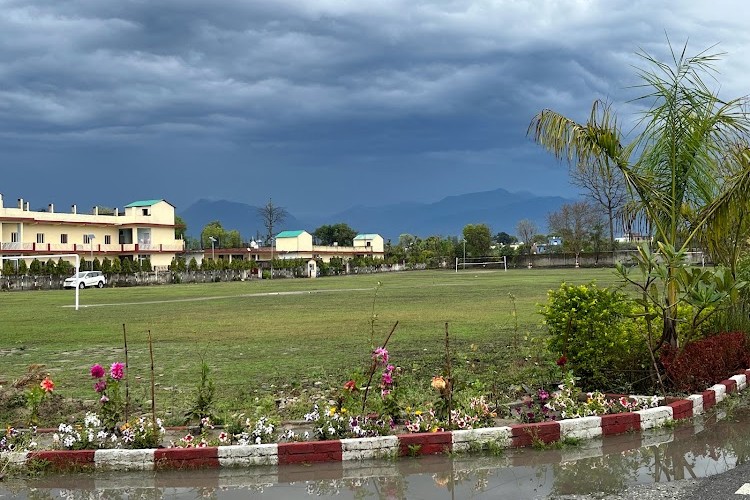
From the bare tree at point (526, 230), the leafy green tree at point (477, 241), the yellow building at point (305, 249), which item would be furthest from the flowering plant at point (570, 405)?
the bare tree at point (526, 230)

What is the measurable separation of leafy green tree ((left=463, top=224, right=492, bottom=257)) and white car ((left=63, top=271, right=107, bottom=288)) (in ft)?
210

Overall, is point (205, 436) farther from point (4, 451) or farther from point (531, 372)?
point (531, 372)

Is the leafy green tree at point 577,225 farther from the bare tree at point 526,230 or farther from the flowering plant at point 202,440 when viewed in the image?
the flowering plant at point 202,440

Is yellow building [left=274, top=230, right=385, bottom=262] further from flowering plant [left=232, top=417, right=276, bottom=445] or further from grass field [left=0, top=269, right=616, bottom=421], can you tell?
flowering plant [left=232, top=417, right=276, bottom=445]

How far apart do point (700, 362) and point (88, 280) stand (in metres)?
55.5

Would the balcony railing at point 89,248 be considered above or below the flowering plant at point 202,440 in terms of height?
above

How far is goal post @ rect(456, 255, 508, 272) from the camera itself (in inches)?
3989

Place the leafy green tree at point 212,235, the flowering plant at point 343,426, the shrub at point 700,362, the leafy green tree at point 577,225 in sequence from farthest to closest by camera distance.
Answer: the leafy green tree at point 212,235 → the leafy green tree at point 577,225 → the shrub at point 700,362 → the flowering plant at point 343,426

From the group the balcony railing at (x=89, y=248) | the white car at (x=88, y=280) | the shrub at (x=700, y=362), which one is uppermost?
the balcony railing at (x=89, y=248)

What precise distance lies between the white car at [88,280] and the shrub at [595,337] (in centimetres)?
5253

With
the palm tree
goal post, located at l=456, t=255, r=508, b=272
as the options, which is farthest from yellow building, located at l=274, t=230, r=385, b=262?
the palm tree

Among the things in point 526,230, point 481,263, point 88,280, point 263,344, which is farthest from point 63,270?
point 526,230

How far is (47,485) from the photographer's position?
19.7 feet

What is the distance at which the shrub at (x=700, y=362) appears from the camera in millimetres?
8805
